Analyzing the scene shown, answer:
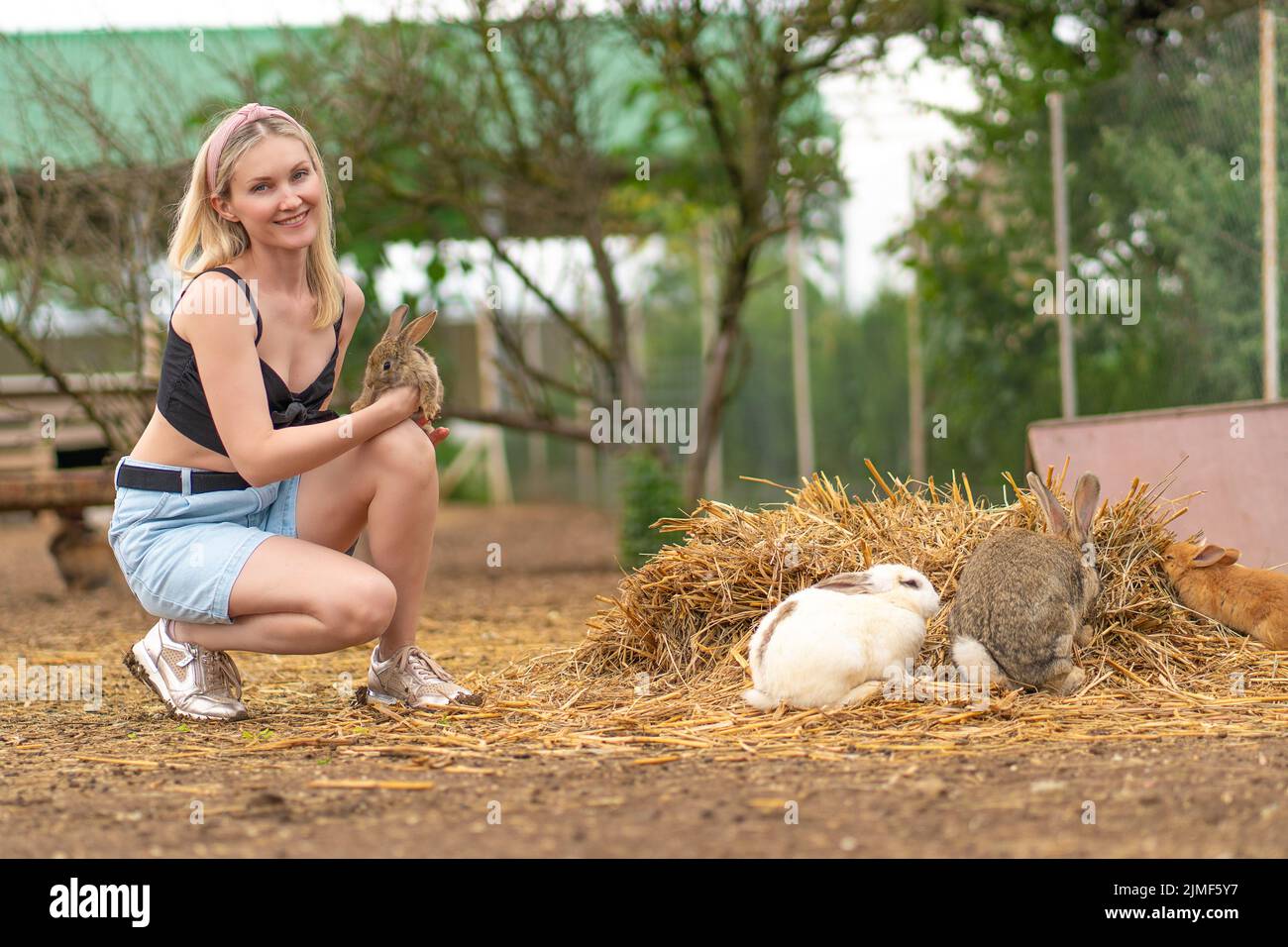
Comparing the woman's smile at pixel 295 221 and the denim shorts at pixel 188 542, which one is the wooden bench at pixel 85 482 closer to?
the denim shorts at pixel 188 542

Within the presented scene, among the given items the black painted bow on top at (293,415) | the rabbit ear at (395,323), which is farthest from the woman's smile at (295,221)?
the black painted bow on top at (293,415)

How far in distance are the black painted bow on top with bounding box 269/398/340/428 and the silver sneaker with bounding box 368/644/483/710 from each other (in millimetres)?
712

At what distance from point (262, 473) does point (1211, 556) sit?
111 inches

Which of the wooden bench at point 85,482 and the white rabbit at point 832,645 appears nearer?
the white rabbit at point 832,645

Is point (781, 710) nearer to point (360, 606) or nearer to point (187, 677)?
point (360, 606)

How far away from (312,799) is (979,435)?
5.76m

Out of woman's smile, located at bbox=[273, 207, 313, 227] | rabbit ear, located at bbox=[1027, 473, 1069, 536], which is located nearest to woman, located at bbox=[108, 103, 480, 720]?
woman's smile, located at bbox=[273, 207, 313, 227]

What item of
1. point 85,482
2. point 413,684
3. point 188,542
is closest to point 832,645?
point 413,684

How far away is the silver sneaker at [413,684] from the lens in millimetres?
3715

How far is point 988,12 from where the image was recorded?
7930mm

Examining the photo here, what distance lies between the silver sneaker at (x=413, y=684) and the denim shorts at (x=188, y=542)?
18.8 inches

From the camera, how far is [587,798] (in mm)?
2682
